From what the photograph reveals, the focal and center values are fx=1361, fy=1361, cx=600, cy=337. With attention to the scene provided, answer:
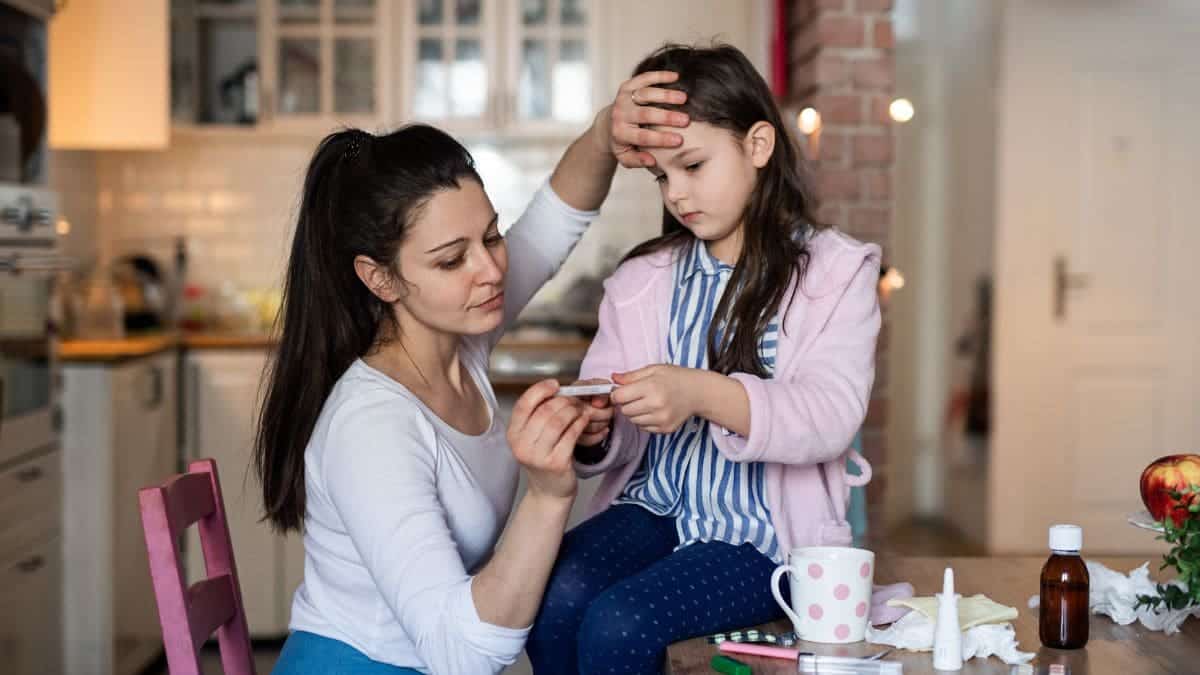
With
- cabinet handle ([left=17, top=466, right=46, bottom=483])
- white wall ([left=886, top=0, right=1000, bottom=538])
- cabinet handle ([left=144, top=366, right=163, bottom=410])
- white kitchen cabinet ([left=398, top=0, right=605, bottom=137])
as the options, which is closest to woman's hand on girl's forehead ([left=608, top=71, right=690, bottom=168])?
cabinet handle ([left=17, top=466, right=46, bottom=483])

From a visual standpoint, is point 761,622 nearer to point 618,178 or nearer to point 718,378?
point 718,378

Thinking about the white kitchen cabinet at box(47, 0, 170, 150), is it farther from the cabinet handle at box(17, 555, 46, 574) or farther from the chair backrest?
the chair backrest

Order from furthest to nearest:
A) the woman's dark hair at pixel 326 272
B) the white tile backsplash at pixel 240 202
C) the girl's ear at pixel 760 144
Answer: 1. the white tile backsplash at pixel 240 202
2. the girl's ear at pixel 760 144
3. the woman's dark hair at pixel 326 272

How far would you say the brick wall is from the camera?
340 centimetres

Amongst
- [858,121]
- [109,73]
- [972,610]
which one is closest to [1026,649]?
[972,610]

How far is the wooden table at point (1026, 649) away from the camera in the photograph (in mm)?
1299

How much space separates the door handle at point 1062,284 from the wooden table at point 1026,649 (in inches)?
155

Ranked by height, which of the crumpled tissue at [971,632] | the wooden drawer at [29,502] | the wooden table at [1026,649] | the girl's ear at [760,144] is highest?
the girl's ear at [760,144]

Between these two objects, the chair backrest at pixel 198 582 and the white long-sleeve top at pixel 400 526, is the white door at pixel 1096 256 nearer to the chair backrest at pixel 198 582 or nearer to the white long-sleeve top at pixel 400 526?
the white long-sleeve top at pixel 400 526

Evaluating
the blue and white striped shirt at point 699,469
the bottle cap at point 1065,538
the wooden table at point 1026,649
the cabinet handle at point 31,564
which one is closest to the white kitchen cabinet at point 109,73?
the cabinet handle at point 31,564

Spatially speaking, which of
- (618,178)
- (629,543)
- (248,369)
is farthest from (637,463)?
(618,178)

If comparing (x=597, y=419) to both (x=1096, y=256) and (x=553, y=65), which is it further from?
(x=1096, y=256)

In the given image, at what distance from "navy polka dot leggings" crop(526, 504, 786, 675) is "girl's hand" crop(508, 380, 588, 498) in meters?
0.14

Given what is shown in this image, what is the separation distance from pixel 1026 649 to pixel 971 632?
0.26 ft
